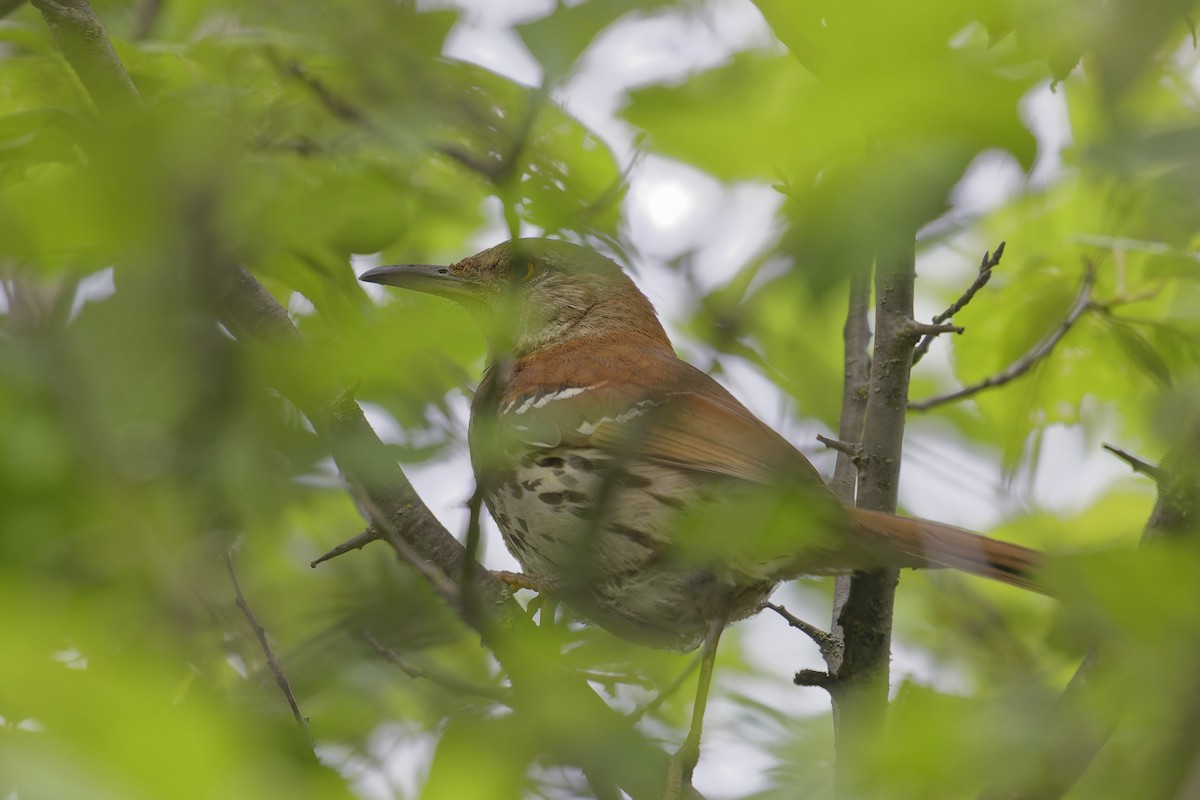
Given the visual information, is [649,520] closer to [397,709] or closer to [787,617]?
[787,617]

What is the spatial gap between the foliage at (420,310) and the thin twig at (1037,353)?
0.03 meters

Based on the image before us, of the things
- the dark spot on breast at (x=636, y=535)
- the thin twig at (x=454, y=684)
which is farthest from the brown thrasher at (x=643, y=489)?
the thin twig at (x=454, y=684)

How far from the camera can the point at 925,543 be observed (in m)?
2.63

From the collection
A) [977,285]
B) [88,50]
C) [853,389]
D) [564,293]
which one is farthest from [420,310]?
[564,293]

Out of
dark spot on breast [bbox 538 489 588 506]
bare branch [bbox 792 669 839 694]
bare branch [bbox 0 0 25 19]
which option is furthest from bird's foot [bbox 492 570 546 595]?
bare branch [bbox 0 0 25 19]

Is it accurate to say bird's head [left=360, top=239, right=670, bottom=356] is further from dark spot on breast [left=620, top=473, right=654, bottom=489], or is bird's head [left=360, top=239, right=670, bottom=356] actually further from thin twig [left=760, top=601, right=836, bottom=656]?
thin twig [left=760, top=601, right=836, bottom=656]

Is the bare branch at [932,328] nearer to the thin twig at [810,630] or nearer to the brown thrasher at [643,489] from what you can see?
the brown thrasher at [643,489]

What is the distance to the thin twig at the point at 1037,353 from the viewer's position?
291cm

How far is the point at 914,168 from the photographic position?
827mm

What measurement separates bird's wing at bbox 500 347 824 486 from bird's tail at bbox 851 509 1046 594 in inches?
6.8

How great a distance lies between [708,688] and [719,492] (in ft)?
2.02

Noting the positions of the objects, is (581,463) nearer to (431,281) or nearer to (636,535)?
(636,535)

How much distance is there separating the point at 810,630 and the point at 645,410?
818 mm

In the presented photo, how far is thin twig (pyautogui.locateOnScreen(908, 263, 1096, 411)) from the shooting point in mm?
2908
